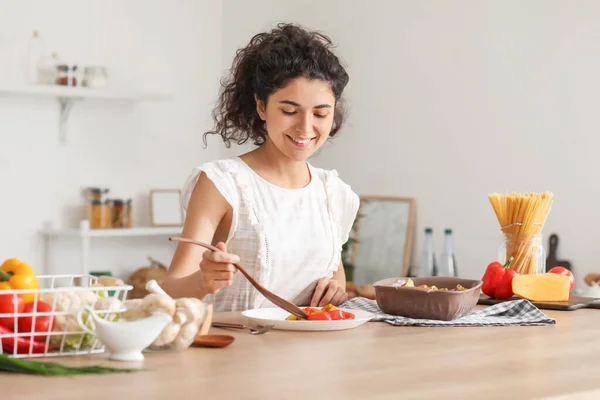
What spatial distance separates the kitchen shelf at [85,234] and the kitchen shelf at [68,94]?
19.8 inches

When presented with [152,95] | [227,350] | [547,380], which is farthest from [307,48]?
[152,95]

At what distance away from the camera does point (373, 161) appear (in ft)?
16.1

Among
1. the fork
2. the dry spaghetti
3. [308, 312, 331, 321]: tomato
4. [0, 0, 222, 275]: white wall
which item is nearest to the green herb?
the fork

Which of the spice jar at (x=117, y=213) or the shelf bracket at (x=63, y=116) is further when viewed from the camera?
the spice jar at (x=117, y=213)

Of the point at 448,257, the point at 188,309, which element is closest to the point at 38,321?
the point at 188,309

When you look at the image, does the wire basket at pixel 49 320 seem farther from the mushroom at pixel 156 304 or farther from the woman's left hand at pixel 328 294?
the woman's left hand at pixel 328 294

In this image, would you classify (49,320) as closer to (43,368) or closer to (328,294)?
(43,368)

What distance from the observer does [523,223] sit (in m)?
2.49

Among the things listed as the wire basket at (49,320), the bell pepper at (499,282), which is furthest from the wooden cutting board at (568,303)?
the wire basket at (49,320)

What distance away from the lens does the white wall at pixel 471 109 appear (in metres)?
3.98

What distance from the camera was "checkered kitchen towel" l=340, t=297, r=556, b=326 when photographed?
194 centimetres

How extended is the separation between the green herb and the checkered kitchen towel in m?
0.78

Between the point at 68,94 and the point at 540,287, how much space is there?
10.0ft

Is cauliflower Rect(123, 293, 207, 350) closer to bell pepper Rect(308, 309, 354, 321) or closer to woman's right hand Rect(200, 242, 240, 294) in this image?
woman's right hand Rect(200, 242, 240, 294)
